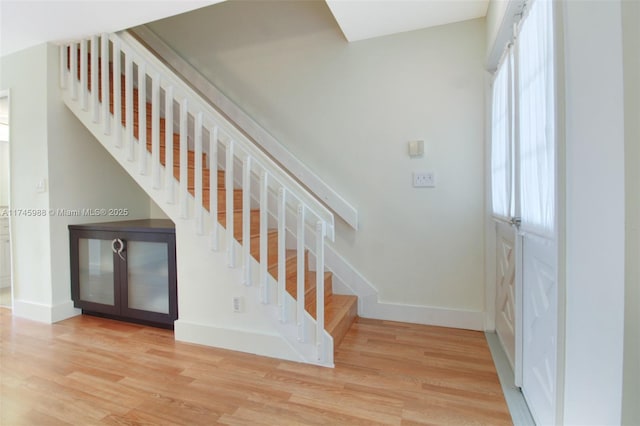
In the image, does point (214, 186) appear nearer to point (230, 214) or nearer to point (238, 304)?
point (230, 214)

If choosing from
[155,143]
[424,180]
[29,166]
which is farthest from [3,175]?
[424,180]

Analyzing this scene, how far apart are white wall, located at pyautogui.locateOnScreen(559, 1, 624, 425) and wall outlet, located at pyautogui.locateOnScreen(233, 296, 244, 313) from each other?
174 cm

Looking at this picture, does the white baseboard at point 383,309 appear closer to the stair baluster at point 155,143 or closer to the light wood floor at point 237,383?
the light wood floor at point 237,383

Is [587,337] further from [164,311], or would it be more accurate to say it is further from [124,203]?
[124,203]

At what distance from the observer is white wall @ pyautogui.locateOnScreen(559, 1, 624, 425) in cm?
74

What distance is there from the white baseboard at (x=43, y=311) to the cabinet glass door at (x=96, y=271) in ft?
0.50

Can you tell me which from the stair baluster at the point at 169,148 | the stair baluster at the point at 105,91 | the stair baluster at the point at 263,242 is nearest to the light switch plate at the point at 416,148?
the stair baluster at the point at 263,242

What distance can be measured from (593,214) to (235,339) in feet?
6.75

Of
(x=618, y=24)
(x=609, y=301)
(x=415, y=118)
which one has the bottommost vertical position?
(x=609, y=301)

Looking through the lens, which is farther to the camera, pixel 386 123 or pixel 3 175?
pixel 3 175

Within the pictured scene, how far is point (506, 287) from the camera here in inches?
77.7

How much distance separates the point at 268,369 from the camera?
1.89 metres

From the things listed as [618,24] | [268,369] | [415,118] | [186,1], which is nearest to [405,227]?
[415,118]

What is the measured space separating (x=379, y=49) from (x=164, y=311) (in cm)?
274
